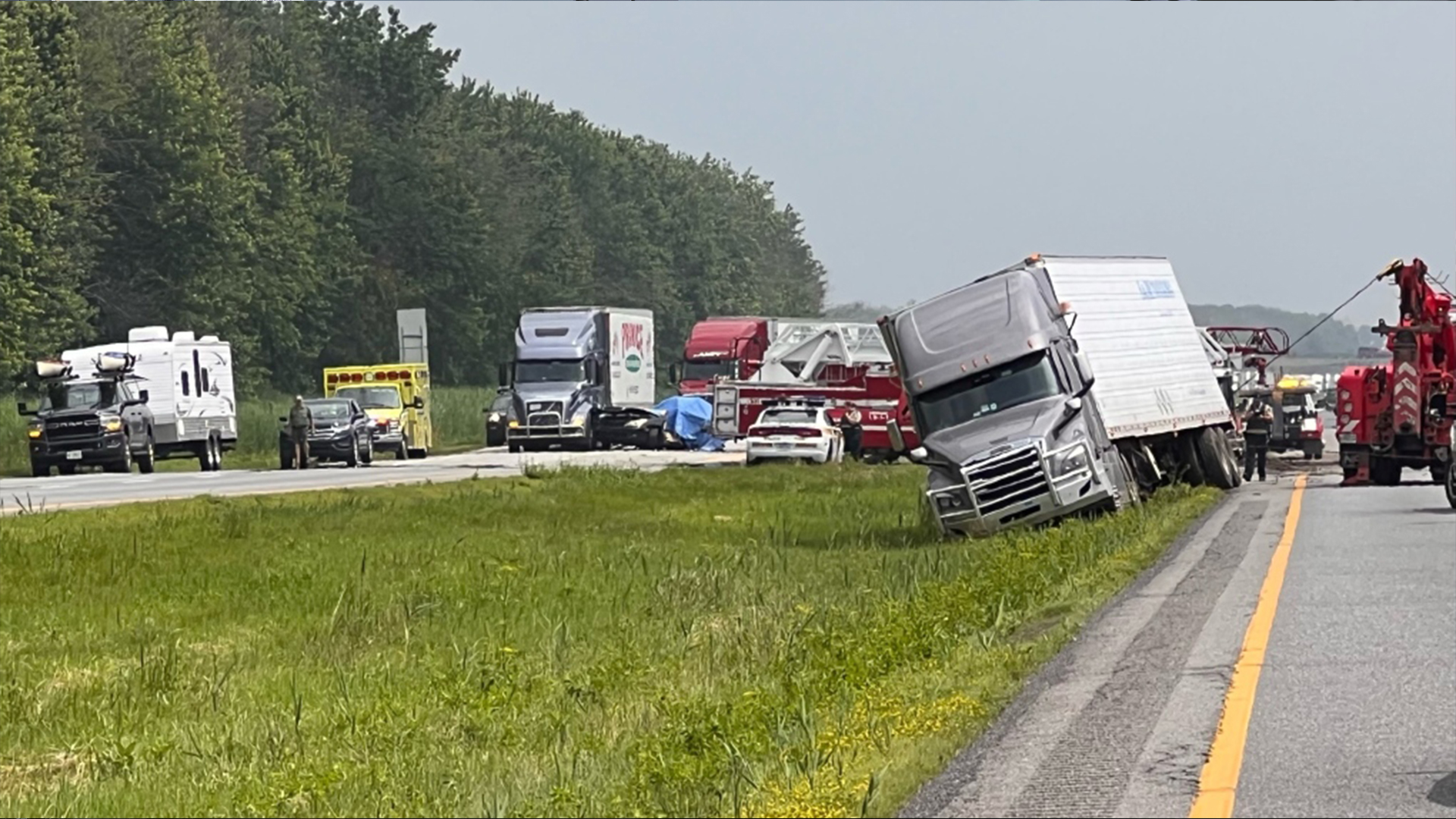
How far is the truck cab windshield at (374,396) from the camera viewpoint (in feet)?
185

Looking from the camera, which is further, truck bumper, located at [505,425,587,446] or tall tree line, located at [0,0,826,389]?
tall tree line, located at [0,0,826,389]

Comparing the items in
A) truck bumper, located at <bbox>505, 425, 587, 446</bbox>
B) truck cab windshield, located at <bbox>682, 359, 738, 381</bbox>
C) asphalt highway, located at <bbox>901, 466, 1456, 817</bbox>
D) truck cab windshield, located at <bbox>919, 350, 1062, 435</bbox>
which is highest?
truck cab windshield, located at <bbox>919, 350, 1062, 435</bbox>

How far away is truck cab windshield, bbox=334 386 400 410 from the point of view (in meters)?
56.2

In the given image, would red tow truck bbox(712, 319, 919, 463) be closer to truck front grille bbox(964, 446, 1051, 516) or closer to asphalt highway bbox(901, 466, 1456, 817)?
truck front grille bbox(964, 446, 1051, 516)

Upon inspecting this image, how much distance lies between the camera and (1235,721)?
34.3 ft

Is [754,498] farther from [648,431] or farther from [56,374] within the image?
[648,431]

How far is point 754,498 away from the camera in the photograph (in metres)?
37.6

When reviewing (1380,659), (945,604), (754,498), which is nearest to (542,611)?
(945,604)

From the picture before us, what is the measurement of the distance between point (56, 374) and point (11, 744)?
34.9 m

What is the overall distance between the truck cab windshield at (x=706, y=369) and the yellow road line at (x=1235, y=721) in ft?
171

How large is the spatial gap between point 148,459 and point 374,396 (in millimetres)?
9408

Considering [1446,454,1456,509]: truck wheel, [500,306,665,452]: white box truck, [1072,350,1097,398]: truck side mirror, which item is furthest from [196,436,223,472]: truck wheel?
[1446,454,1456,509]: truck wheel

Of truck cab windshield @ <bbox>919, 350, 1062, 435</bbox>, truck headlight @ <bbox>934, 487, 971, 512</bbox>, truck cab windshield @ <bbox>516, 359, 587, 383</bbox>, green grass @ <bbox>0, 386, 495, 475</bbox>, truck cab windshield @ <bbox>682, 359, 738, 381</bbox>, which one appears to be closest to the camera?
truck headlight @ <bbox>934, 487, 971, 512</bbox>

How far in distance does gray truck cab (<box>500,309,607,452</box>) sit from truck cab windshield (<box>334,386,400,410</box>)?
14.3 ft
